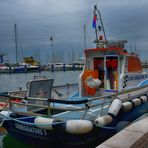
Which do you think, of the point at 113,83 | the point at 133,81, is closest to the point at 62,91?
the point at 113,83

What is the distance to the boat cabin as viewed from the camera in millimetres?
11430

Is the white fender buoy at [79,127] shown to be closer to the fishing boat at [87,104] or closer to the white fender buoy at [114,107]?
the fishing boat at [87,104]

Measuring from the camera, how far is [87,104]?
726 centimetres

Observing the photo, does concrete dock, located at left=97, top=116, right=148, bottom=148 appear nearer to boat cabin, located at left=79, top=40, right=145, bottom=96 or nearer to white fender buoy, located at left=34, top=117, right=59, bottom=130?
white fender buoy, located at left=34, top=117, right=59, bottom=130

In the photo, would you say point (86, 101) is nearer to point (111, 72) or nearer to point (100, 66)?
point (111, 72)

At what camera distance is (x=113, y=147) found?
5.51 metres

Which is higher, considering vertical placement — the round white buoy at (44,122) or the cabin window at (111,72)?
the cabin window at (111,72)

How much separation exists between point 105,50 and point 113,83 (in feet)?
4.51

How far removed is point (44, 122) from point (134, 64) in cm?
638

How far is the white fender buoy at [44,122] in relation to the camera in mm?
7145

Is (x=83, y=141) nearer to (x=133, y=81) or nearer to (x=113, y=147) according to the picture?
(x=113, y=147)

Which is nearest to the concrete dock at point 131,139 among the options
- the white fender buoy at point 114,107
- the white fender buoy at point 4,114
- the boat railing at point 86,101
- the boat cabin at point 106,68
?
the white fender buoy at point 114,107

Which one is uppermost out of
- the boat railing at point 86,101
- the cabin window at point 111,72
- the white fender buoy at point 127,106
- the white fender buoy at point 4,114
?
the cabin window at point 111,72

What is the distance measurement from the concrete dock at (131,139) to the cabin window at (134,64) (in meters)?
5.47
